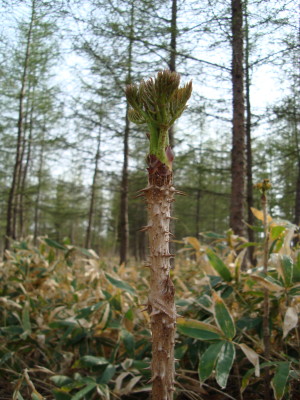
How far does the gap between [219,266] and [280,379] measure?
65 cm

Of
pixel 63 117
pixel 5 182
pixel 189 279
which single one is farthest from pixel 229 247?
pixel 5 182

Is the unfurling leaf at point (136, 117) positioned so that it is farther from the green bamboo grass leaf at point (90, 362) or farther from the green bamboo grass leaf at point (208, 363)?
the green bamboo grass leaf at point (90, 362)

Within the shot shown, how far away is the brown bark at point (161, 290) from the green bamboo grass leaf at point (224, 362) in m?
0.54

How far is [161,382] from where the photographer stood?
847 millimetres

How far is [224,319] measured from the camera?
150 cm

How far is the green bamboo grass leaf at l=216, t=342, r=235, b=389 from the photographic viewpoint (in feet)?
4.31

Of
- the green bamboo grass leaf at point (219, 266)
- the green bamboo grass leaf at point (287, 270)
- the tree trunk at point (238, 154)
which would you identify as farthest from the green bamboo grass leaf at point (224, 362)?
the tree trunk at point (238, 154)

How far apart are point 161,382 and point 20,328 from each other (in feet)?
5.31

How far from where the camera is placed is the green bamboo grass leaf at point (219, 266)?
188 centimetres

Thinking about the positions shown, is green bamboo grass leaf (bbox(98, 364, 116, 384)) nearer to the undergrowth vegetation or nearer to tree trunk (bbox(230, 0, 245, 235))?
the undergrowth vegetation

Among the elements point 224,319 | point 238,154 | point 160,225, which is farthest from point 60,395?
point 238,154

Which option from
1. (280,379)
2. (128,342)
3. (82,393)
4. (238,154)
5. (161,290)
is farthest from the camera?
(238,154)

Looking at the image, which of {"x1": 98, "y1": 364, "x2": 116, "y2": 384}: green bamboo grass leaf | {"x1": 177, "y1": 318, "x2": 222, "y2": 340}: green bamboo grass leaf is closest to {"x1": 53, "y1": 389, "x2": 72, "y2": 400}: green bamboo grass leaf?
{"x1": 98, "y1": 364, "x2": 116, "y2": 384}: green bamboo grass leaf

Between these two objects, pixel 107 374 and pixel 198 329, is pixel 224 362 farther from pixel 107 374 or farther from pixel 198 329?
pixel 107 374
